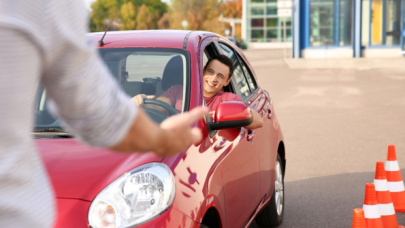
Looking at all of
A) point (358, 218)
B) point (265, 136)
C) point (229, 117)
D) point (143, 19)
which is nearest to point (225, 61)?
point (265, 136)

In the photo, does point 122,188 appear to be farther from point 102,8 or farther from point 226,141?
point 102,8

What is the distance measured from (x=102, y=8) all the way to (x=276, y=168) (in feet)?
363

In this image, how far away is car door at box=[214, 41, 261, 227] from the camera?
3322 mm

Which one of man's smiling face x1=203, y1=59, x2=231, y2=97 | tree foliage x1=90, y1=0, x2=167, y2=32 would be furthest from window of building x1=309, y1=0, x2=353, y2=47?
tree foliage x1=90, y1=0, x2=167, y2=32

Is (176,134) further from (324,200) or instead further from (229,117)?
(324,200)

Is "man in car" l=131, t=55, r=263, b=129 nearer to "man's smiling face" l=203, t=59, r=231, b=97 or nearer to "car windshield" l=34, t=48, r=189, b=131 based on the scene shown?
"man's smiling face" l=203, t=59, r=231, b=97

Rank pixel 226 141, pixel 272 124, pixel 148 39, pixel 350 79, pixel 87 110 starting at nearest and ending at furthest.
Answer: pixel 87 110, pixel 226 141, pixel 148 39, pixel 272 124, pixel 350 79

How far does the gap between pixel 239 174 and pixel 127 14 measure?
9593 centimetres

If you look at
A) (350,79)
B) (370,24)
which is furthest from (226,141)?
(370,24)

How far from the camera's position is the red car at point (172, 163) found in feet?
8.36

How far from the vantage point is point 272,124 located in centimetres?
480

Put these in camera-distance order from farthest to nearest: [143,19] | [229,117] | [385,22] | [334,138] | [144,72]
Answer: [143,19], [385,22], [334,138], [144,72], [229,117]

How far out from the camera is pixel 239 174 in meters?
3.55

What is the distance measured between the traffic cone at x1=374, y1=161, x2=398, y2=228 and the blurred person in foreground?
3772 mm
